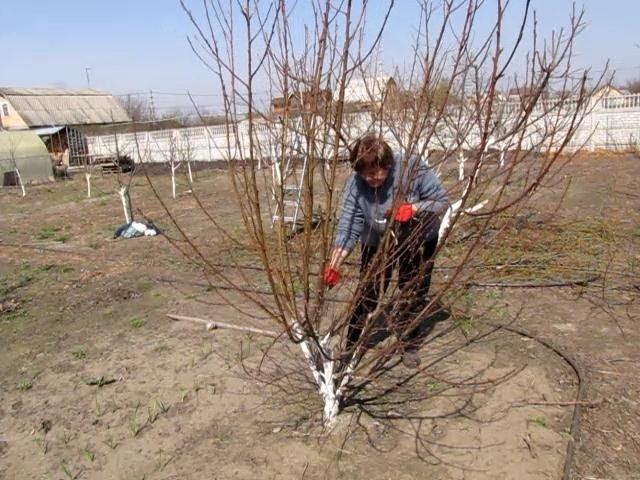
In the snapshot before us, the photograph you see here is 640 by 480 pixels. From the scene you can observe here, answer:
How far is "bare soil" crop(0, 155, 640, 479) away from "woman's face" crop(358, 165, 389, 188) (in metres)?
1.07

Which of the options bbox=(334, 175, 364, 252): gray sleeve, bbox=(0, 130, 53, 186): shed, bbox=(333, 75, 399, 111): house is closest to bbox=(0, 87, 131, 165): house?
bbox=(0, 130, 53, 186): shed

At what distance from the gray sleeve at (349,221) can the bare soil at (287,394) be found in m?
0.79

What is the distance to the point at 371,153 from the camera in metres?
2.32

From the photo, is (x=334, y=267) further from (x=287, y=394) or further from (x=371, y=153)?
(x=287, y=394)

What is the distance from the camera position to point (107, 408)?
286 cm

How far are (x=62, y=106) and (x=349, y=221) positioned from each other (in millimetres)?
37323

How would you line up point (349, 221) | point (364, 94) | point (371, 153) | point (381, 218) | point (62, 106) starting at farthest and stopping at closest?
point (62, 106) → point (364, 94) → point (349, 221) → point (381, 218) → point (371, 153)

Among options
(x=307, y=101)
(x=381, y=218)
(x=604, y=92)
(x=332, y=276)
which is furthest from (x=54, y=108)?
(x=307, y=101)

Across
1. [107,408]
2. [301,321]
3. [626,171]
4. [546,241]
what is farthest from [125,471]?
[626,171]

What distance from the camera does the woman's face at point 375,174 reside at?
2436 millimetres

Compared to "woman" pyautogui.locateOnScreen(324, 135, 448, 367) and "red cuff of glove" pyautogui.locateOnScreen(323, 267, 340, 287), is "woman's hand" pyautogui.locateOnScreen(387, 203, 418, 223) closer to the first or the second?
"woman" pyautogui.locateOnScreen(324, 135, 448, 367)

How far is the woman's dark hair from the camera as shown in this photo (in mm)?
2189

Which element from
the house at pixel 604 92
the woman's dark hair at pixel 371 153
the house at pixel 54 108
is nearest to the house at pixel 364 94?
the woman's dark hair at pixel 371 153

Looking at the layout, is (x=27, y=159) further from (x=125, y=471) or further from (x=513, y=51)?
(x=513, y=51)
